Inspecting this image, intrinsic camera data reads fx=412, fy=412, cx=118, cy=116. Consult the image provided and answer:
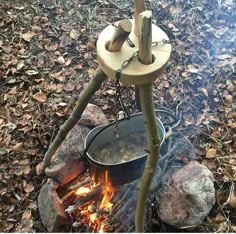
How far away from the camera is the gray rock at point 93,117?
7.73 feet

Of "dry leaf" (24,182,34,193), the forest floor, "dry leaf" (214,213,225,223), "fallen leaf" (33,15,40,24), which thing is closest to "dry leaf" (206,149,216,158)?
the forest floor

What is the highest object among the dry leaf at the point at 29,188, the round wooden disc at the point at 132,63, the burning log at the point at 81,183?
the round wooden disc at the point at 132,63

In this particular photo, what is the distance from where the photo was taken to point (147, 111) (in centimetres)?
153

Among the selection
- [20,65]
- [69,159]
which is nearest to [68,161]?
[69,159]

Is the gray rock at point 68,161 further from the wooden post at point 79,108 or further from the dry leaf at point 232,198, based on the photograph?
the dry leaf at point 232,198

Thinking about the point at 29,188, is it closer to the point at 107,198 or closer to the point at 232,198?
the point at 107,198

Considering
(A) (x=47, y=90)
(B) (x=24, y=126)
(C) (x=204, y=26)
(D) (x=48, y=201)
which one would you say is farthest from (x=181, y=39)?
(D) (x=48, y=201)

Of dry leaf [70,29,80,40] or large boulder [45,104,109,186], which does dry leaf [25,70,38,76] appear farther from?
large boulder [45,104,109,186]

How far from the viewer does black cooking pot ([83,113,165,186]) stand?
1.90m

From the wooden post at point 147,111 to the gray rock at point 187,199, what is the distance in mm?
302

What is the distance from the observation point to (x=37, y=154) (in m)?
2.45

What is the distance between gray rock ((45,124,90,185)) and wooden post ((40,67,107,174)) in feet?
0.18

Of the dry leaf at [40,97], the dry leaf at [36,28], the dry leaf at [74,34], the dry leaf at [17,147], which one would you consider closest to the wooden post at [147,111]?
the dry leaf at [17,147]

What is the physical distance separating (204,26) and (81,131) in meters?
1.44
